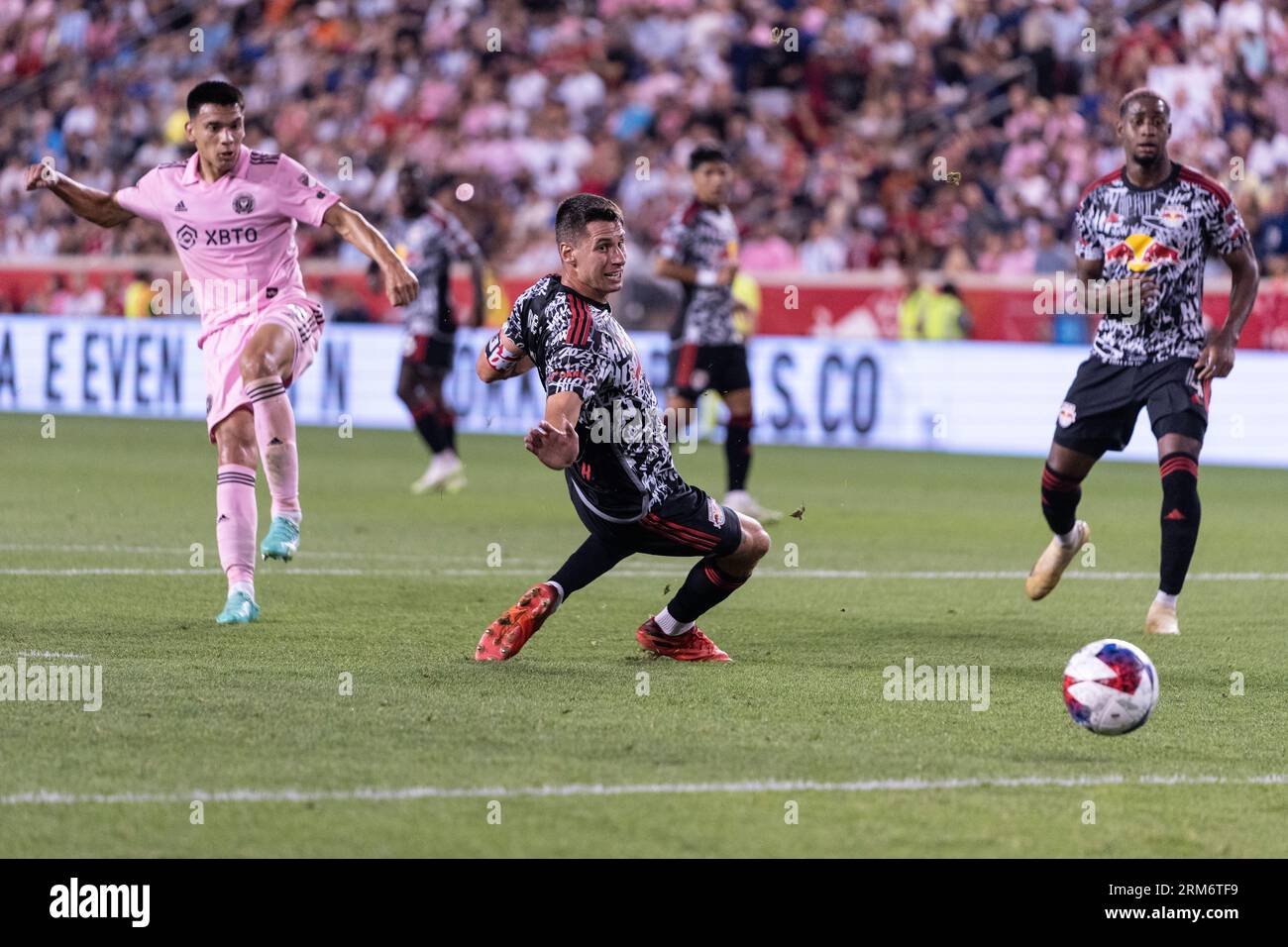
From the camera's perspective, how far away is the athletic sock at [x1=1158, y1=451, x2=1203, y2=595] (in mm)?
8812

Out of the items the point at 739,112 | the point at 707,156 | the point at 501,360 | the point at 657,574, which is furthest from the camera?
the point at 739,112

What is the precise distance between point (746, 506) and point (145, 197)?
5.68 metres

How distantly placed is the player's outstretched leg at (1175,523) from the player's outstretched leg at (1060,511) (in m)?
0.47

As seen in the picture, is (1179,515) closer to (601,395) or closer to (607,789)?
(601,395)

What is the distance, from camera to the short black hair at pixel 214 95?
8711 millimetres

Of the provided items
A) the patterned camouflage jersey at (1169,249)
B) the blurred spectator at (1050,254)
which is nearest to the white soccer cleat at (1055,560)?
the patterned camouflage jersey at (1169,249)

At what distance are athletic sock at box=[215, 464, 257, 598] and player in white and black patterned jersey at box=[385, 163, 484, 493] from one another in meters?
6.90

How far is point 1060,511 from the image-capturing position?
943cm

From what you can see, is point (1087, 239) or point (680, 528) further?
point (1087, 239)

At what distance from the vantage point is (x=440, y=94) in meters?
26.2

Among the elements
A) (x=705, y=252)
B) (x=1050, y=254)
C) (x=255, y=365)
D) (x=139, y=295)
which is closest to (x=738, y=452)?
(x=705, y=252)

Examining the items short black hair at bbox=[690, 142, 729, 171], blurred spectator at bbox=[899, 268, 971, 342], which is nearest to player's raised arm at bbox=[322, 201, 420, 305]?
short black hair at bbox=[690, 142, 729, 171]

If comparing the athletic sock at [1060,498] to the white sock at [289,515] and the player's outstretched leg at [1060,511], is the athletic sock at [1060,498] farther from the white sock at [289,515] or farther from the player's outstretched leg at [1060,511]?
the white sock at [289,515]
